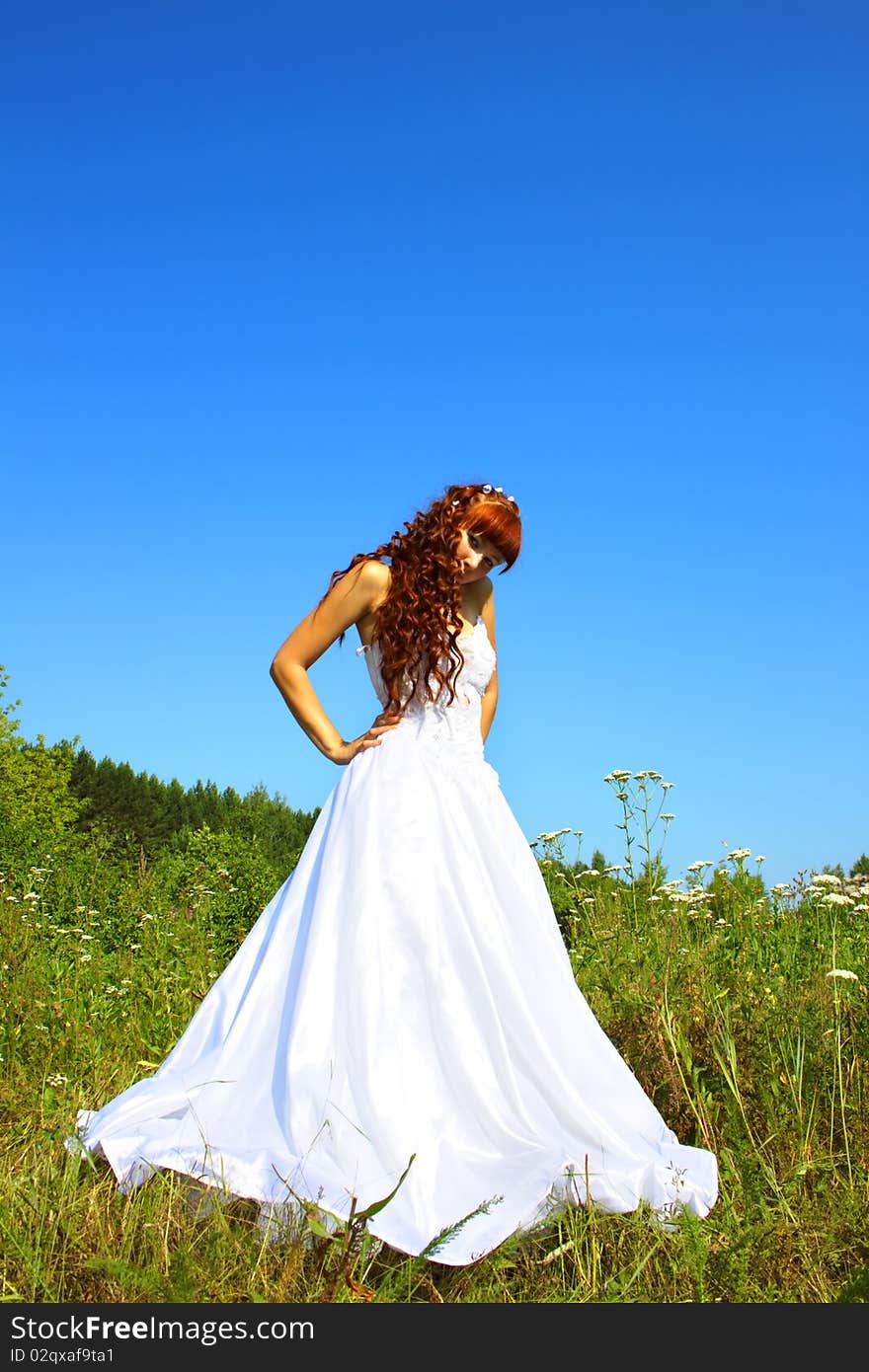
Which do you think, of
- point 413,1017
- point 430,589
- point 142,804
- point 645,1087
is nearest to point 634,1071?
point 645,1087

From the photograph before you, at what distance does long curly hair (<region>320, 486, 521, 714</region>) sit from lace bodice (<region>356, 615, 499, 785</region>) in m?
0.04

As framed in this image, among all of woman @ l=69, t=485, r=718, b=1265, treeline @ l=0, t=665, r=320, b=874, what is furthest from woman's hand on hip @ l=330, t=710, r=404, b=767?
treeline @ l=0, t=665, r=320, b=874

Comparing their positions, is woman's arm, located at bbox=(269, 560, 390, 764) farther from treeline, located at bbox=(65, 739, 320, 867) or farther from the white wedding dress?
treeline, located at bbox=(65, 739, 320, 867)

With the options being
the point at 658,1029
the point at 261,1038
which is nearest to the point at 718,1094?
the point at 658,1029

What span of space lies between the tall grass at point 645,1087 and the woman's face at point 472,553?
1794 millimetres

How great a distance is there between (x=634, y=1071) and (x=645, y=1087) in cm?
9

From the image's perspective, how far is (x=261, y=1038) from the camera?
3746mm

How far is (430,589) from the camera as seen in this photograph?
13.9 feet

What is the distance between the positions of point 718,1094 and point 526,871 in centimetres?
118

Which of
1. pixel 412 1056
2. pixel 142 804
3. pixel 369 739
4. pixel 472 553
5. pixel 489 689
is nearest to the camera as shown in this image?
pixel 412 1056

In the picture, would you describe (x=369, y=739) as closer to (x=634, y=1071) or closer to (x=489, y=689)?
(x=489, y=689)

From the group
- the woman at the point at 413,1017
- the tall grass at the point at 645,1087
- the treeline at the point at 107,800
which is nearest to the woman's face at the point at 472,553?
the woman at the point at 413,1017

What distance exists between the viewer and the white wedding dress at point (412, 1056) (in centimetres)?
335

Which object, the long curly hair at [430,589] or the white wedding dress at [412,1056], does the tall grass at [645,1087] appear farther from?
the long curly hair at [430,589]
